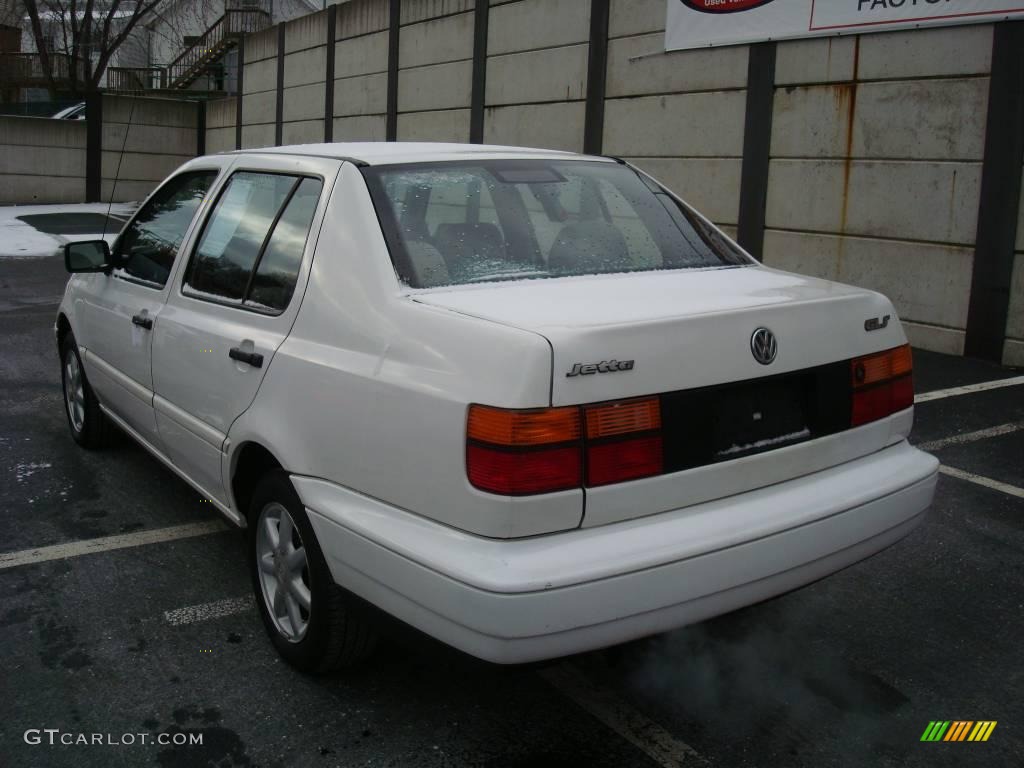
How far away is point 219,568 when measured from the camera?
420 cm

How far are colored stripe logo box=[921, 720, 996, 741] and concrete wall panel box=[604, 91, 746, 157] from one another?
28.9 ft

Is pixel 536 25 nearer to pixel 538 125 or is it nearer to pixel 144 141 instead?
pixel 538 125

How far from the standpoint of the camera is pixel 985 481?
18.0ft

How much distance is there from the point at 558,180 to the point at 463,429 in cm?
145

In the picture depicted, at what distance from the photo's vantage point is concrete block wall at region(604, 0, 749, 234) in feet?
36.9

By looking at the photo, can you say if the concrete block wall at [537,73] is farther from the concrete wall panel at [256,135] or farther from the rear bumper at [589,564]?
the rear bumper at [589,564]

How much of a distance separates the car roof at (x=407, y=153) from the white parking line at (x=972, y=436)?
3.19m

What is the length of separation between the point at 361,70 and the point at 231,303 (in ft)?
54.2

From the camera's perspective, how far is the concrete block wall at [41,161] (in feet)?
78.1

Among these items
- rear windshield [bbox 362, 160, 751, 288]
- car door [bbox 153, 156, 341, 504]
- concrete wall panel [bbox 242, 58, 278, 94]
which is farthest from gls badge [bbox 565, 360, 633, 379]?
concrete wall panel [bbox 242, 58, 278, 94]

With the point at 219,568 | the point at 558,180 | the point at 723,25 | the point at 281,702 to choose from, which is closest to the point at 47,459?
the point at 219,568

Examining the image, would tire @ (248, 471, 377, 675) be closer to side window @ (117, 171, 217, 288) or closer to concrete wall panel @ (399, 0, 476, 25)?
side window @ (117, 171, 217, 288)

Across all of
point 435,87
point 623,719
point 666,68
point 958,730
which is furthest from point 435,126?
point 958,730

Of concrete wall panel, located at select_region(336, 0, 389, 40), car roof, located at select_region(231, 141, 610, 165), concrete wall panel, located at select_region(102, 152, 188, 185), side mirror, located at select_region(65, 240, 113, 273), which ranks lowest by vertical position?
side mirror, located at select_region(65, 240, 113, 273)
